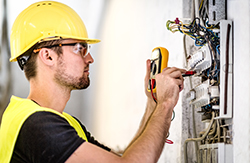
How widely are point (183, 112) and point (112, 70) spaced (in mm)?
2069

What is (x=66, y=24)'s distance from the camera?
4.69ft

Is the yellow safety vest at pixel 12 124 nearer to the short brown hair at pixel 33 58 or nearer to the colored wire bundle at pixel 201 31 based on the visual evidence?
the short brown hair at pixel 33 58

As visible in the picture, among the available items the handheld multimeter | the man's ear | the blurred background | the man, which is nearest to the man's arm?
the man

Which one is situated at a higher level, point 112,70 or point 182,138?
point 112,70

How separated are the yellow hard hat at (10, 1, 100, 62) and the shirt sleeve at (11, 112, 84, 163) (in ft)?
1.55

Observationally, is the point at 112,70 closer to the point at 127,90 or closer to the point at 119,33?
the point at 119,33

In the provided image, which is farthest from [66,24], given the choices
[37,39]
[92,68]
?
[92,68]

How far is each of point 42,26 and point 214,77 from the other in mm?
770

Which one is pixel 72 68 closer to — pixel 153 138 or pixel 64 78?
pixel 64 78

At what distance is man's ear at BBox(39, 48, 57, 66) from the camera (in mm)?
1354

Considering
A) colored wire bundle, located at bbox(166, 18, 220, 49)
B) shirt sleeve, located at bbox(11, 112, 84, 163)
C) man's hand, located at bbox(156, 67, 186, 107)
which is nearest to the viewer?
shirt sleeve, located at bbox(11, 112, 84, 163)

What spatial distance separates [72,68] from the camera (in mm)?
1374

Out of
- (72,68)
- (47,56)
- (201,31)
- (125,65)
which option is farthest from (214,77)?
(125,65)

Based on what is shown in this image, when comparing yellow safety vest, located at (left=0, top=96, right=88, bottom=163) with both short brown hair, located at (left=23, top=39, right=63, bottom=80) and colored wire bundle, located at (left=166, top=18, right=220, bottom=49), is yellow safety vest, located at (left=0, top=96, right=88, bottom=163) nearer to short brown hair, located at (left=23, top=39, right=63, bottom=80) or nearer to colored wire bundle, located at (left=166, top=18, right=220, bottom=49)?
short brown hair, located at (left=23, top=39, right=63, bottom=80)
